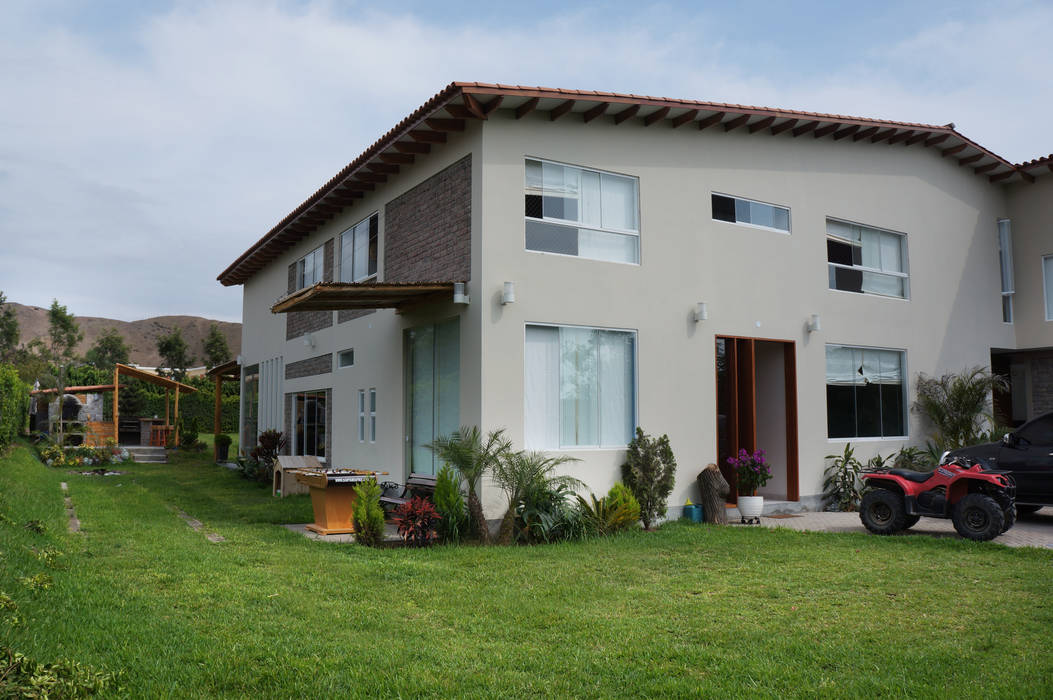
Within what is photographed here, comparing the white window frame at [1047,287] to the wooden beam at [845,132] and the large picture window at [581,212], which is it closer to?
the wooden beam at [845,132]

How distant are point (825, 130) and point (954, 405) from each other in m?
5.93

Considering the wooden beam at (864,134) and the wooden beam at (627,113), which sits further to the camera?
the wooden beam at (864,134)

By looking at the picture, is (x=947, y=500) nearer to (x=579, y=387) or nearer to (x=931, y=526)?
(x=931, y=526)

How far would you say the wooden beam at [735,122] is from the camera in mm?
12906

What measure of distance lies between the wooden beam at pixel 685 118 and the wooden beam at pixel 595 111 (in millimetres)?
1503

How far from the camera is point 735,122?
13.1 m

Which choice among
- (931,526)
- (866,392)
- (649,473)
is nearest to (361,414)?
(649,473)

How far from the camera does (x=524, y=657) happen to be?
5172 millimetres

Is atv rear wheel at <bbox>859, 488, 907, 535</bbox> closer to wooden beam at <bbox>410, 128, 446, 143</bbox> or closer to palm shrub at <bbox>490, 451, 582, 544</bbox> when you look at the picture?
palm shrub at <bbox>490, 451, 582, 544</bbox>

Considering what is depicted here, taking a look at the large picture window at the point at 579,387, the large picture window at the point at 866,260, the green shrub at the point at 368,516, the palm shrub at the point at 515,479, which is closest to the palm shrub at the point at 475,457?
the palm shrub at the point at 515,479

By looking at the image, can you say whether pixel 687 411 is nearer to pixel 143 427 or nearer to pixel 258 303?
pixel 258 303

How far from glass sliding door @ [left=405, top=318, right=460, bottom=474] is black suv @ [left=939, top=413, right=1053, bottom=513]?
288 inches

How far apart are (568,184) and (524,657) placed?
789 centimetres

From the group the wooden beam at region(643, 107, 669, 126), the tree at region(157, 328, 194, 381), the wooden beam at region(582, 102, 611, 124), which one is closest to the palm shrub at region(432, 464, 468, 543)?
the wooden beam at region(582, 102, 611, 124)
